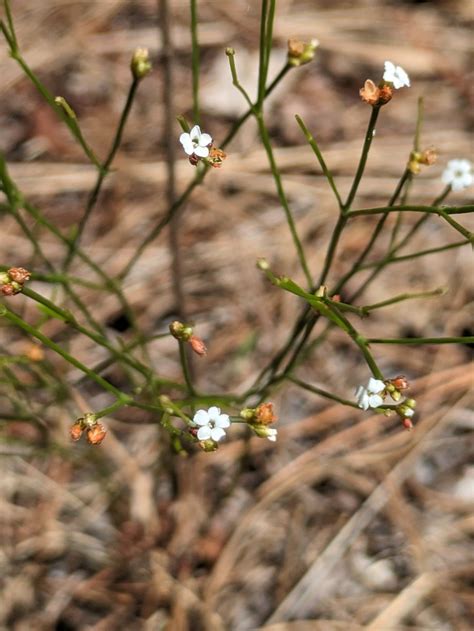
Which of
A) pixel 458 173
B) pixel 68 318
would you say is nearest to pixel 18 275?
pixel 68 318

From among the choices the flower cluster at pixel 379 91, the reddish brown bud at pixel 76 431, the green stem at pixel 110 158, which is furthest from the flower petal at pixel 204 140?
the reddish brown bud at pixel 76 431

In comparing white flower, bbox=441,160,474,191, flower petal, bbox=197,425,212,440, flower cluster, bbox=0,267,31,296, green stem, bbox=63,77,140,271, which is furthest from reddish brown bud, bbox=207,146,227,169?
white flower, bbox=441,160,474,191

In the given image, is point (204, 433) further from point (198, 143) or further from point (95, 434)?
point (198, 143)

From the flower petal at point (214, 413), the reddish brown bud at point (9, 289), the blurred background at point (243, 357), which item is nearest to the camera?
the reddish brown bud at point (9, 289)

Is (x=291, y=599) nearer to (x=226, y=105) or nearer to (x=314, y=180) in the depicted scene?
(x=314, y=180)

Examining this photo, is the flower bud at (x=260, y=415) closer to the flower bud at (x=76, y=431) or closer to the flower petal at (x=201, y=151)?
the flower bud at (x=76, y=431)
